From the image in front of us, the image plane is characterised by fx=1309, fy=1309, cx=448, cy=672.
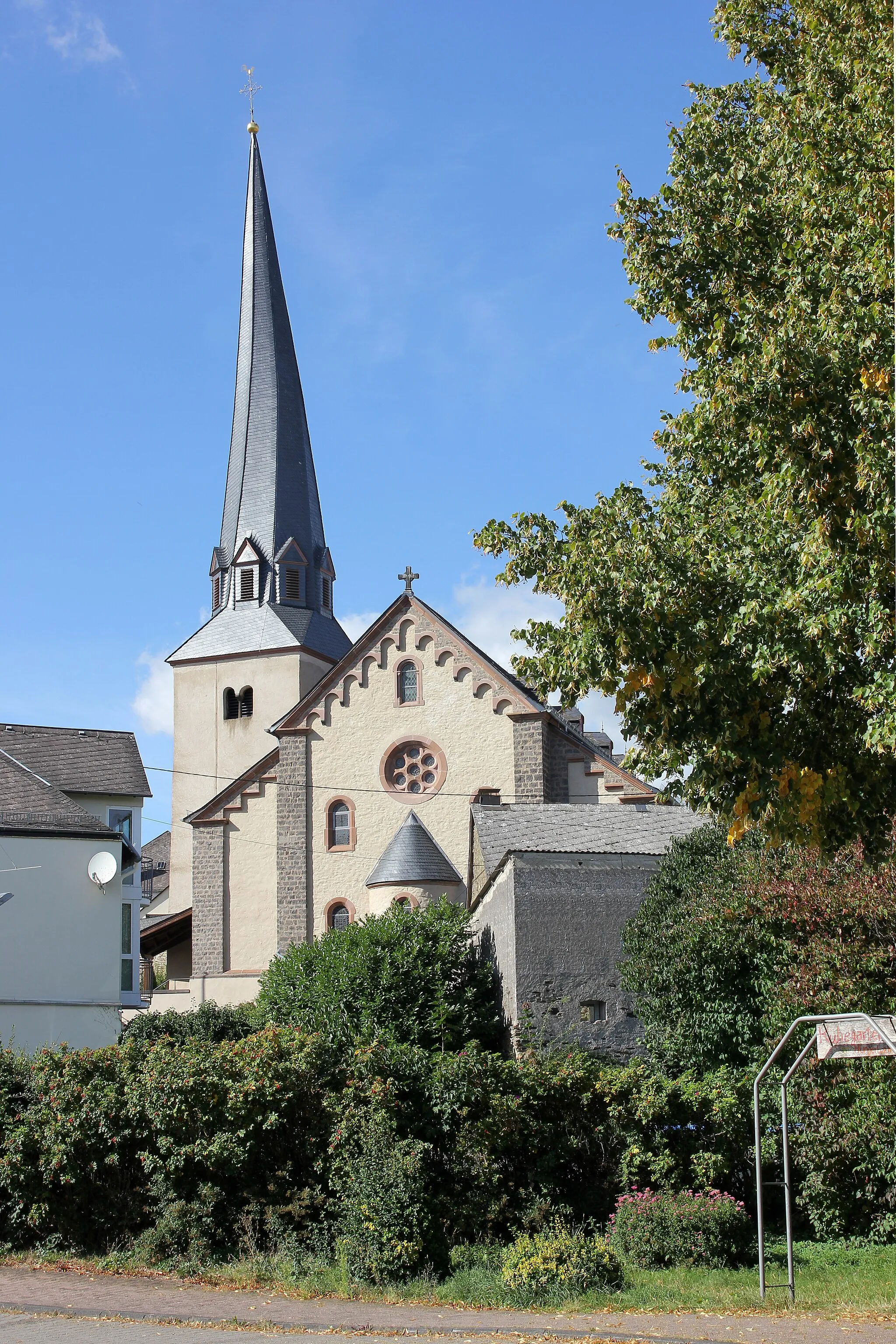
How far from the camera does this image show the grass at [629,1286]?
12.1 meters

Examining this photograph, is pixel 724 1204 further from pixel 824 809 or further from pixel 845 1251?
pixel 824 809

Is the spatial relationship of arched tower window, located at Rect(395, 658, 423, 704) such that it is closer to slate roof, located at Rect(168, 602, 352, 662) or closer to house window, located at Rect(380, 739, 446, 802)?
house window, located at Rect(380, 739, 446, 802)

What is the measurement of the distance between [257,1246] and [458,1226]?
2.17 metres

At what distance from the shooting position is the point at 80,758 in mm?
33000

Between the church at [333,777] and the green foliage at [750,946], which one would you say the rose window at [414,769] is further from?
the green foliage at [750,946]

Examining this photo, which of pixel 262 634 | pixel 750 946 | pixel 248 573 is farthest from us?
pixel 248 573

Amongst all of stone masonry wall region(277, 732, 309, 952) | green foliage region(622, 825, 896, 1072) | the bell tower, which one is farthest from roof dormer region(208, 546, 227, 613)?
green foliage region(622, 825, 896, 1072)

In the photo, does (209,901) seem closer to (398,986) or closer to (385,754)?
(385,754)

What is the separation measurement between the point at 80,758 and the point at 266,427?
23080 mm

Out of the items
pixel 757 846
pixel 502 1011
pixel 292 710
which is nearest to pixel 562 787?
pixel 292 710

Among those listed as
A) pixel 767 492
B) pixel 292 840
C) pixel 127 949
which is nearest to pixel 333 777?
pixel 292 840

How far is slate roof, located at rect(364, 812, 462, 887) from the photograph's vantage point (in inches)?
1329

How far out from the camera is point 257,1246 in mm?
13969

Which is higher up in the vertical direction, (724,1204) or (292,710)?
(292,710)
